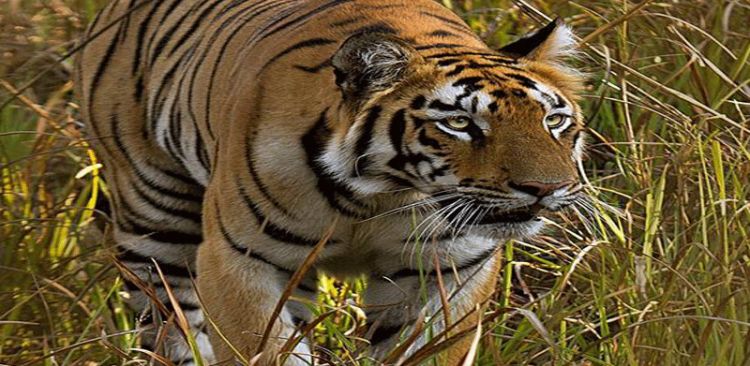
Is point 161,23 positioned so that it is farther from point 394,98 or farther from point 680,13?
point 680,13

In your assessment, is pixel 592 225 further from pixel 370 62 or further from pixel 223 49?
pixel 223 49

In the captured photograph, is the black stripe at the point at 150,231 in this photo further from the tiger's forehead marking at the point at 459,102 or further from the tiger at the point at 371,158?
the tiger's forehead marking at the point at 459,102

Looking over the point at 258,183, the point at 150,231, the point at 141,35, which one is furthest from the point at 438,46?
the point at 150,231

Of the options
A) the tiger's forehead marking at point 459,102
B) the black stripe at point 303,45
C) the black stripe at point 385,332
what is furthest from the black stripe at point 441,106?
the black stripe at point 385,332

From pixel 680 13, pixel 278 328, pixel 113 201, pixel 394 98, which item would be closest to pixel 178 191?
pixel 113 201

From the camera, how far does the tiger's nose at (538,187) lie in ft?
9.06

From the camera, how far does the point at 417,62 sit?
2992mm

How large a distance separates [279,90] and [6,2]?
221cm

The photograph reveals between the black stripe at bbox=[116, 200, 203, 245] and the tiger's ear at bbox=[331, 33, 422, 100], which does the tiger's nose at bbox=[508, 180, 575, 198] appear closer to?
the tiger's ear at bbox=[331, 33, 422, 100]

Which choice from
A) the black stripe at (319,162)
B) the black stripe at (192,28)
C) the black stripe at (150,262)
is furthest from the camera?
the black stripe at (150,262)

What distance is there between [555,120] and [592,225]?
377 millimetres

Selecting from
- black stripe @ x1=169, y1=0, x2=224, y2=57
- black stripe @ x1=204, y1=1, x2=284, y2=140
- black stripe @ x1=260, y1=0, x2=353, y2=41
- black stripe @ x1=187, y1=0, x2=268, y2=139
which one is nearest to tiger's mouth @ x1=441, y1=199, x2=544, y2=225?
black stripe @ x1=260, y1=0, x2=353, y2=41

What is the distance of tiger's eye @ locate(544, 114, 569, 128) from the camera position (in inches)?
114

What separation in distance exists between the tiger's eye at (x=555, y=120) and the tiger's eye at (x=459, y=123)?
0.48 ft
